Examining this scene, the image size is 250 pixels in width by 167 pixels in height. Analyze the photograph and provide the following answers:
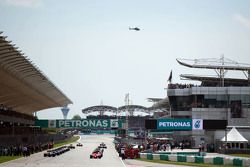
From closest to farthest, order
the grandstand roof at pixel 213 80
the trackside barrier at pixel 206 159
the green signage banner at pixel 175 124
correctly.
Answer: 1. the trackside barrier at pixel 206 159
2. the green signage banner at pixel 175 124
3. the grandstand roof at pixel 213 80

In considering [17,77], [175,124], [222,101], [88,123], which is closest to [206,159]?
[175,124]

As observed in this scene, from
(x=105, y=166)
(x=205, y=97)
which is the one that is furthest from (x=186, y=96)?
(x=105, y=166)

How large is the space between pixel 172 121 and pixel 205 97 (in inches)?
1102

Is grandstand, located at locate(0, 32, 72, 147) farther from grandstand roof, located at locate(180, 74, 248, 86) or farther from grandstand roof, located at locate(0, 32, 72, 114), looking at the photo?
grandstand roof, located at locate(180, 74, 248, 86)

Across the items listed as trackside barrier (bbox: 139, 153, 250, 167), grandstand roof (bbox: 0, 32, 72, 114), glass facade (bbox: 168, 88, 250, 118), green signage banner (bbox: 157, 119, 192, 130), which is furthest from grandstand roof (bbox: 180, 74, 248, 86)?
trackside barrier (bbox: 139, 153, 250, 167)

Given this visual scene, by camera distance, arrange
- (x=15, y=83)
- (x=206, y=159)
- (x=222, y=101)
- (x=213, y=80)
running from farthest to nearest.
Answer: (x=213, y=80) → (x=222, y=101) → (x=15, y=83) → (x=206, y=159)

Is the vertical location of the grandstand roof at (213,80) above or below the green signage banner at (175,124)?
above

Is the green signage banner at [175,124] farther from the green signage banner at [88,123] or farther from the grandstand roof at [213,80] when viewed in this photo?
the green signage banner at [88,123]

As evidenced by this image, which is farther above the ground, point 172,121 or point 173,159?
point 172,121

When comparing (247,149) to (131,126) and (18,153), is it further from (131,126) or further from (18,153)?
(131,126)

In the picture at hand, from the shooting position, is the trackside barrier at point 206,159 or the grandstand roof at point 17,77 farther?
the grandstand roof at point 17,77

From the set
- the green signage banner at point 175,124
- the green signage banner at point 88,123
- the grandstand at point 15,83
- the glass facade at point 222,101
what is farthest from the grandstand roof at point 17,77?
the glass facade at point 222,101

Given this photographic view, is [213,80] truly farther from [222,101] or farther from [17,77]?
[17,77]

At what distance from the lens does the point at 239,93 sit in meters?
89.9
